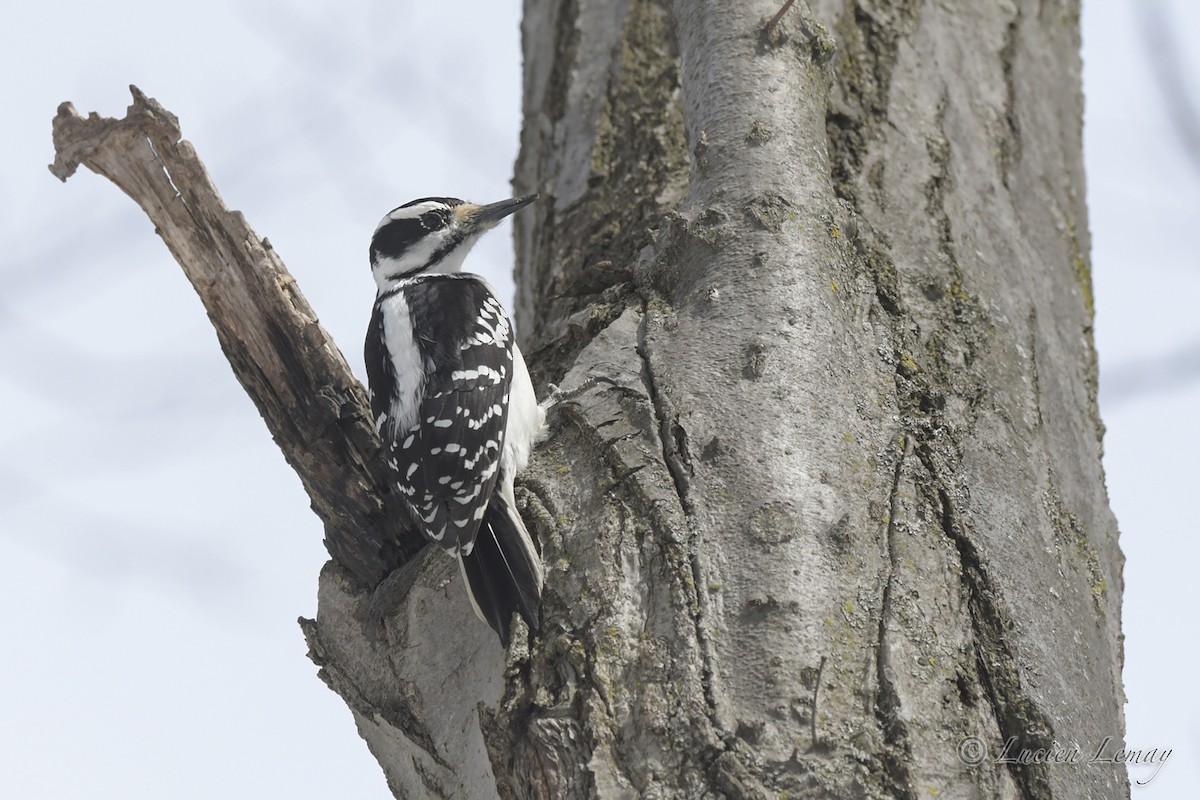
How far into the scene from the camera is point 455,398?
3.56 m

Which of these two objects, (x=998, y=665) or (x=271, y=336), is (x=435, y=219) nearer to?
(x=271, y=336)

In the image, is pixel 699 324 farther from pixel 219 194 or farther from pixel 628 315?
pixel 219 194

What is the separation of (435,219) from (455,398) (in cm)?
133

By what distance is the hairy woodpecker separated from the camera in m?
2.72

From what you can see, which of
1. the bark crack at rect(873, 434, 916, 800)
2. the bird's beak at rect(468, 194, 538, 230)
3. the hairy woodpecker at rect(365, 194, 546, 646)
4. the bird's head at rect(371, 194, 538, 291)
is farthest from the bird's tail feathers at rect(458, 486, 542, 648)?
the bird's head at rect(371, 194, 538, 291)

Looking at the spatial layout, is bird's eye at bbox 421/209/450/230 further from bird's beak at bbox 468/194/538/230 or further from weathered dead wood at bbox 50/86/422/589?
weathered dead wood at bbox 50/86/422/589

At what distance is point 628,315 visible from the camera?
3.06 metres

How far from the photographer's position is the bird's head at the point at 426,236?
183 inches

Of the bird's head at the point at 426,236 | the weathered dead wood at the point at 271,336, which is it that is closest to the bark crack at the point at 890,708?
the weathered dead wood at the point at 271,336

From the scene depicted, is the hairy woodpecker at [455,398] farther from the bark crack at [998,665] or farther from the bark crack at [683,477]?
the bark crack at [998,665]

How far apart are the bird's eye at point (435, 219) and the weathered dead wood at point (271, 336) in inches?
65.6

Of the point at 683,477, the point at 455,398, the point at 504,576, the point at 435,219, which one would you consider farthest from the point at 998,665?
the point at 435,219

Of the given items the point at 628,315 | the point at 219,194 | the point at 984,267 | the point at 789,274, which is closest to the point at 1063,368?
the point at 984,267

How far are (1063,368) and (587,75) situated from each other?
1.89 metres
